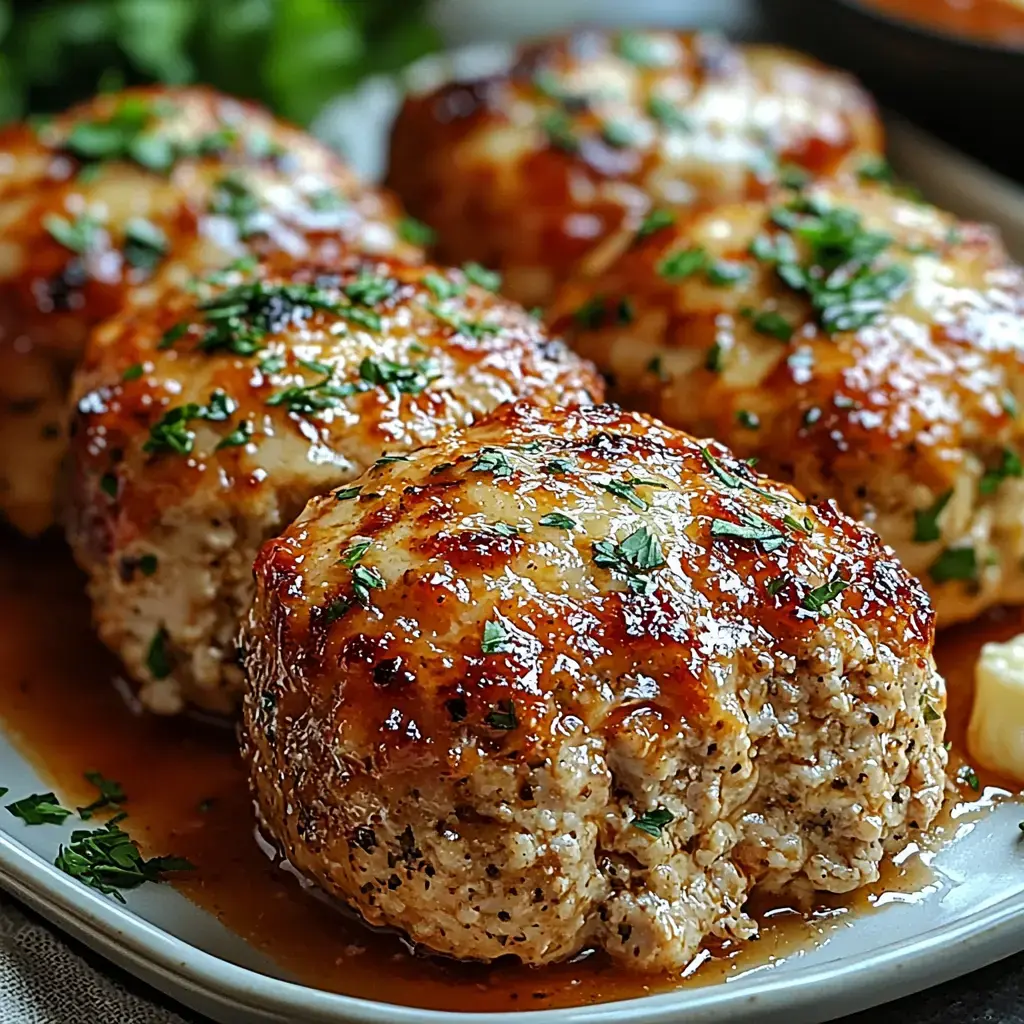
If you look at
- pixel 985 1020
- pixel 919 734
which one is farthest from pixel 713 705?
pixel 985 1020

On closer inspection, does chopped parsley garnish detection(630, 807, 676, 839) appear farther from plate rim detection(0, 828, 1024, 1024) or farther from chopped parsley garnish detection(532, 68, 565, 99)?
chopped parsley garnish detection(532, 68, 565, 99)

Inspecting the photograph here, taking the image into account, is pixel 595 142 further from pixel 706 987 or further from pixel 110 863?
pixel 706 987

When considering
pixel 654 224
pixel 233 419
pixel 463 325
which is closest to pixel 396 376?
pixel 463 325

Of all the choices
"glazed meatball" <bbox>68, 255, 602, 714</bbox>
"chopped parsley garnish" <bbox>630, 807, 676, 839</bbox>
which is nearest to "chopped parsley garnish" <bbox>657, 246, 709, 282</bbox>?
"glazed meatball" <bbox>68, 255, 602, 714</bbox>

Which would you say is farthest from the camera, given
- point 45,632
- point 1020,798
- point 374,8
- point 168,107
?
point 374,8

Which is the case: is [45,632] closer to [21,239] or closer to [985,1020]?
[21,239]

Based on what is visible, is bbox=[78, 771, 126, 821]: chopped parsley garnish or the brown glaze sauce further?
bbox=[78, 771, 126, 821]: chopped parsley garnish
